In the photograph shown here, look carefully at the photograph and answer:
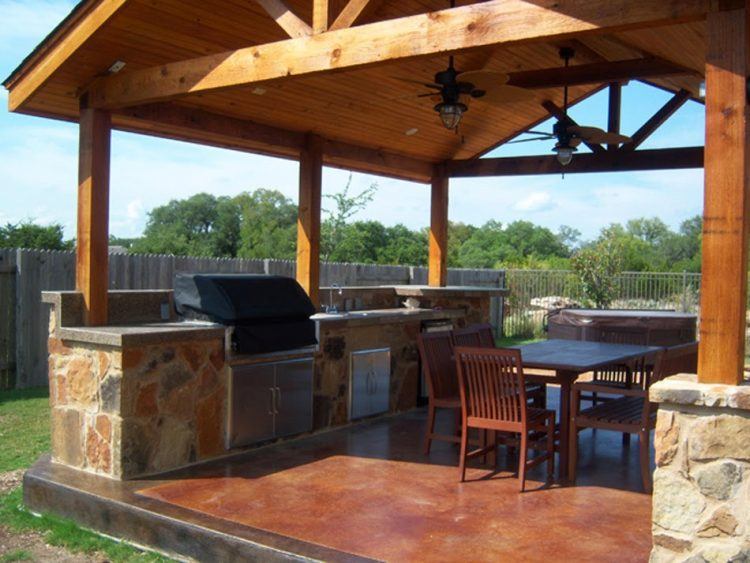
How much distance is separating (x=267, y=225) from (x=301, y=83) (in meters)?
26.5

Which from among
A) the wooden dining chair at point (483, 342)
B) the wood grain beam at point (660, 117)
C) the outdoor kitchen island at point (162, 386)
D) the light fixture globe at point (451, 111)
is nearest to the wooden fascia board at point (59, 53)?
the outdoor kitchen island at point (162, 386)

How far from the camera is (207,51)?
6.17 metres

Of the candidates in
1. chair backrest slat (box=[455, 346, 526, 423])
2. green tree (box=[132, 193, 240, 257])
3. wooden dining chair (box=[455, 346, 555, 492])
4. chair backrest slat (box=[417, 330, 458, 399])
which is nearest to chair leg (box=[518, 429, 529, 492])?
wooden dining chair (box=[455, 346, 555, 492])

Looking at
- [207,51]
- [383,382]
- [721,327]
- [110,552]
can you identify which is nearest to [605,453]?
[383,382]

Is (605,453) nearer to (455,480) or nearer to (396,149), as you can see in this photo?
(455,480)

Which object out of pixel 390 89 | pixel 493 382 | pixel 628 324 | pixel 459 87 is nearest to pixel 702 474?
pixel 493 382

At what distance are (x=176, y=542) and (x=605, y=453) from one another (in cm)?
351

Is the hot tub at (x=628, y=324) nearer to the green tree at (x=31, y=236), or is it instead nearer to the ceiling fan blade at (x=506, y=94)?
the ceiling fan blade at (x=506, y=94)

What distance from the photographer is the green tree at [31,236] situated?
17.5 m

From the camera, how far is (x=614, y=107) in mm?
8352

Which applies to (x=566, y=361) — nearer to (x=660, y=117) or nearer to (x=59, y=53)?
(x=660, y=117)

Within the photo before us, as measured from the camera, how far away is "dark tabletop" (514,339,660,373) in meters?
5.60

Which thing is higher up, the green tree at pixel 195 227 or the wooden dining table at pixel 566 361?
the green tree at pixel 195 227

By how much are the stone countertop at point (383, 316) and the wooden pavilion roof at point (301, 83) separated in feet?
5.85
